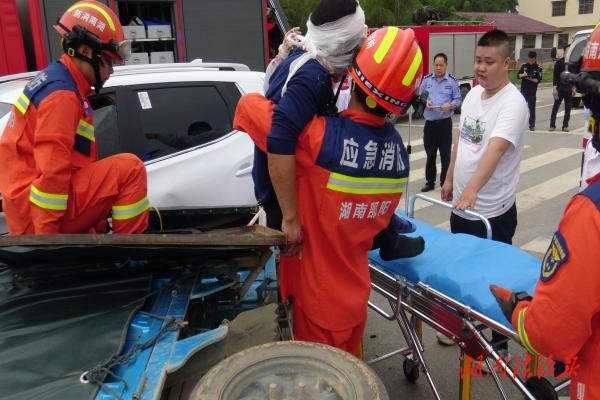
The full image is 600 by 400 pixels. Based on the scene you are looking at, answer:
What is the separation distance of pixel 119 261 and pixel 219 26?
616 cm

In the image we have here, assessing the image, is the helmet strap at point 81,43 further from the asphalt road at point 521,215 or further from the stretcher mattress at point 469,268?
the asphalt road at point 521,215

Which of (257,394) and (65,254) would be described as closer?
(257,394)

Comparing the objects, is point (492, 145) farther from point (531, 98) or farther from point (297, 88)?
point (531, 98)

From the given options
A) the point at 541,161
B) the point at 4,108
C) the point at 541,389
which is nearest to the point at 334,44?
the point at 541,389

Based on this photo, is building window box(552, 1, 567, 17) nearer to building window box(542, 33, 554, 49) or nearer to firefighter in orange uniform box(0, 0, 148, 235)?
building window box(542, 33, 554, 49)

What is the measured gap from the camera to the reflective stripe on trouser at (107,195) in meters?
2.55

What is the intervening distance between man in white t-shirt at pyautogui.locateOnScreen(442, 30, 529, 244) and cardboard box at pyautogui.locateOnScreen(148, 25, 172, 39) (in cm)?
502

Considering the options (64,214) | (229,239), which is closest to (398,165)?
(229,239)

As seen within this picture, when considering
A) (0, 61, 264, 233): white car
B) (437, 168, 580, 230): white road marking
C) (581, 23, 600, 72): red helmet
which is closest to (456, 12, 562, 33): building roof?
(437, 168, 580, 230): white road marking

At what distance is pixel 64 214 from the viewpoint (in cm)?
246

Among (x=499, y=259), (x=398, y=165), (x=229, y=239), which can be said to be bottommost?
(x=499, y=259)

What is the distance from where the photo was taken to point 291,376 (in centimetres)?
164

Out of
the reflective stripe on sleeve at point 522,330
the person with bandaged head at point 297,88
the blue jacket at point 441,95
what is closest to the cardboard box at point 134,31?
the blue jacket at point 441,95

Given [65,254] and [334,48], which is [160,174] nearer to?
[65,254]
